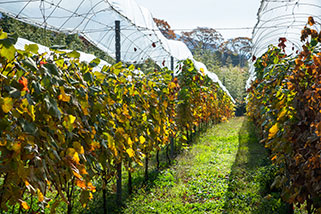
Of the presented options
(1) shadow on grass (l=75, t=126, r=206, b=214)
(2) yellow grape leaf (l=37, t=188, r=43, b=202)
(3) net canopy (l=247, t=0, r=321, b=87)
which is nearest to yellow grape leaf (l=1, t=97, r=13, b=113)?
(2) yellow grape leaf (l=37, t=188, r=43, b=202)

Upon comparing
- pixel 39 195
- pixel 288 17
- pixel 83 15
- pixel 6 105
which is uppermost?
pixel 288 17

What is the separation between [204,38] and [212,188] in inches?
2186

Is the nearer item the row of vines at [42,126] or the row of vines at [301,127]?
the row of vines at [42,126]

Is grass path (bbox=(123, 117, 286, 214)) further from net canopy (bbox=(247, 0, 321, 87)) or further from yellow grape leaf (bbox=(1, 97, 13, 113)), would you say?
yellow grape leaf (bbox=(1, 97, 13, 113))

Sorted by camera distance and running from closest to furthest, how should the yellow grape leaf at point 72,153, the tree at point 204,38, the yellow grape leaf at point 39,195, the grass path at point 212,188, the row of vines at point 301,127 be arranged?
1. the yellow grape leaf at point 39,195
2. the yellow grape leaf at point 72,153
3. the row of vines at point 301,127
4. the grass path at point 212,188
5. the tree at point 204,38

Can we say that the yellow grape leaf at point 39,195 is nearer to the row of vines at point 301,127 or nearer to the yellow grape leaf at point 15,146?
the yellow grape leaf at point 15,146

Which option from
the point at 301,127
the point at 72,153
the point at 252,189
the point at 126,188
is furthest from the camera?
the point at 126,188

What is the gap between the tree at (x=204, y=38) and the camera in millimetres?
56312

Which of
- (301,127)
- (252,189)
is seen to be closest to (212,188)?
(252,189)

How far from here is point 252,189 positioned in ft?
15.6

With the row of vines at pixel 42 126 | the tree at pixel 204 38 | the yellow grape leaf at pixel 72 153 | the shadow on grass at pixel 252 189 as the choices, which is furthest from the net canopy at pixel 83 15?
the tree at pixel 204 38

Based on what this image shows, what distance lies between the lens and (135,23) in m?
6.81

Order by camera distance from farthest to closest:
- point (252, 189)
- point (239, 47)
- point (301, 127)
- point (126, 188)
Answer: point (239, 47) → point (126, 188) → point (252, 189) → point (301, 127)

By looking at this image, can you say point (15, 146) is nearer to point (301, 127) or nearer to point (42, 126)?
point (42, 126)
